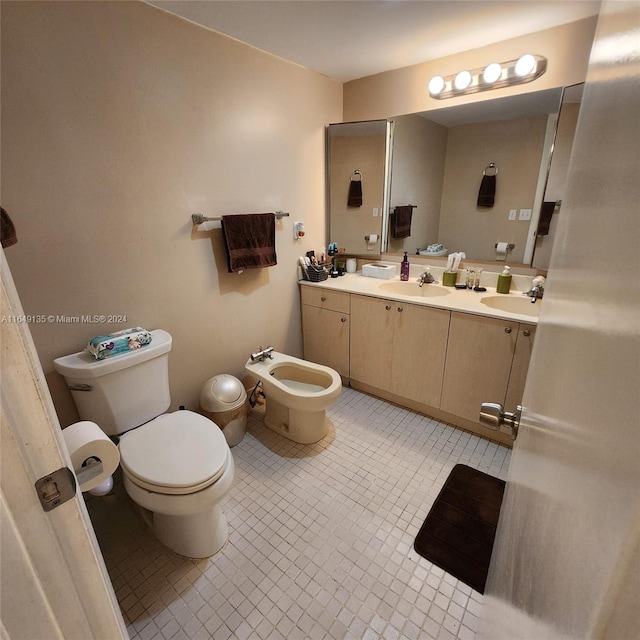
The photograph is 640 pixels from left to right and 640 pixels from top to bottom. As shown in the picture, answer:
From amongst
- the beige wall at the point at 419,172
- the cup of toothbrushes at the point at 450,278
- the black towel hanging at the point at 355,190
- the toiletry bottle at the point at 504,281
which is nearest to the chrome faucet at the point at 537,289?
the toiletry bottle at the point at 504,281

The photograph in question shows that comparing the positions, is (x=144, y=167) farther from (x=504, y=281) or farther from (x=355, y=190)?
(x=504, y=281)

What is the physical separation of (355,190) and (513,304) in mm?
1407

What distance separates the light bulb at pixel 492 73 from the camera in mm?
1797

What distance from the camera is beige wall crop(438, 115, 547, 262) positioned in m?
1.88

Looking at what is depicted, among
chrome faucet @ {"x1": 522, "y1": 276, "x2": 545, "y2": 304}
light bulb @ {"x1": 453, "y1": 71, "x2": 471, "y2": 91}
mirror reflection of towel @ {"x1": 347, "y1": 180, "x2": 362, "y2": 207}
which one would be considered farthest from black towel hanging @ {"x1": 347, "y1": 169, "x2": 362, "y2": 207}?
chrome faucet @ {"x1": 522, "y1": 276, "x2": 545, "y2": 304}

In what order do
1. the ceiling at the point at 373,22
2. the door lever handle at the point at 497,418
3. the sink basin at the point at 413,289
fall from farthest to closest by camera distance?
the sink basin at the point at 413,289, the ceiling at the point at 373,22, the door lever handle at the point at 497,418

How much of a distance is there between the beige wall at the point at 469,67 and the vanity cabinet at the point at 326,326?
1363 millimetres

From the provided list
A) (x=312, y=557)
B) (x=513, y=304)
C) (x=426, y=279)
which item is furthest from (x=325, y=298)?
(x=312, y=557)

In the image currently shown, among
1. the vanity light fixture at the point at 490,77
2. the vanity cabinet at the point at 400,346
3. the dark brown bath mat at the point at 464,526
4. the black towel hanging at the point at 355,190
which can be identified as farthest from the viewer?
the black towel hanging at the point at 355,190

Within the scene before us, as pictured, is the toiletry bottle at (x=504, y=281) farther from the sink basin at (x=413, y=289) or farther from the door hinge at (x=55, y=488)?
the door hinge at (x=55, y=488)

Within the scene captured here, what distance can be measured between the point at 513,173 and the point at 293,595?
2434mm

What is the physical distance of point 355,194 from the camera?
2.52 metres

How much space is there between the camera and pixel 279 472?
5.83 ft

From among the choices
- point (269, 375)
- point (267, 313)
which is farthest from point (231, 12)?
point (269, 375)
